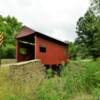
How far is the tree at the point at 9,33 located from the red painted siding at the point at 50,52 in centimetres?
935

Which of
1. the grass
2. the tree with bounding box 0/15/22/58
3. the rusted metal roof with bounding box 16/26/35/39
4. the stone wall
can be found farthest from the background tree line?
the grass

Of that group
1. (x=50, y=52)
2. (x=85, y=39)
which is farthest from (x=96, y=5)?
(x=85, y=39)

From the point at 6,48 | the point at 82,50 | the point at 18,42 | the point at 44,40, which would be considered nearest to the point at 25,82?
the point at 44,40

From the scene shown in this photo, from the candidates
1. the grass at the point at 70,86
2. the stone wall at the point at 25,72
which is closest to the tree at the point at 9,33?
the stone wall at the point at 25,72

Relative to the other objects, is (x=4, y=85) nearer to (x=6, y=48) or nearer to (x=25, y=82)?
(x=25, y=82)

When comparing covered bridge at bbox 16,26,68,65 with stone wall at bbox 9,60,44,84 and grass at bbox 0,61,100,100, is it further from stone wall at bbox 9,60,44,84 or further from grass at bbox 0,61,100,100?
grass at bbox 0,61,100,100

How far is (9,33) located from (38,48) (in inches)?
743

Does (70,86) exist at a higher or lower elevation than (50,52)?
lower

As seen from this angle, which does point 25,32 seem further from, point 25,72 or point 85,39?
point 85,39

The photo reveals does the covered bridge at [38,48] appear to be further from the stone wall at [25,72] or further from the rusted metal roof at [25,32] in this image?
the stone wall at [25,72]

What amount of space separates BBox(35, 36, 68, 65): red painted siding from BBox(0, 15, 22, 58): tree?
935 cm

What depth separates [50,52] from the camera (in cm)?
2092

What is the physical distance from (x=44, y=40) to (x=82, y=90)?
10.1m

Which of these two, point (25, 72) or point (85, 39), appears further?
point (85, 39)
